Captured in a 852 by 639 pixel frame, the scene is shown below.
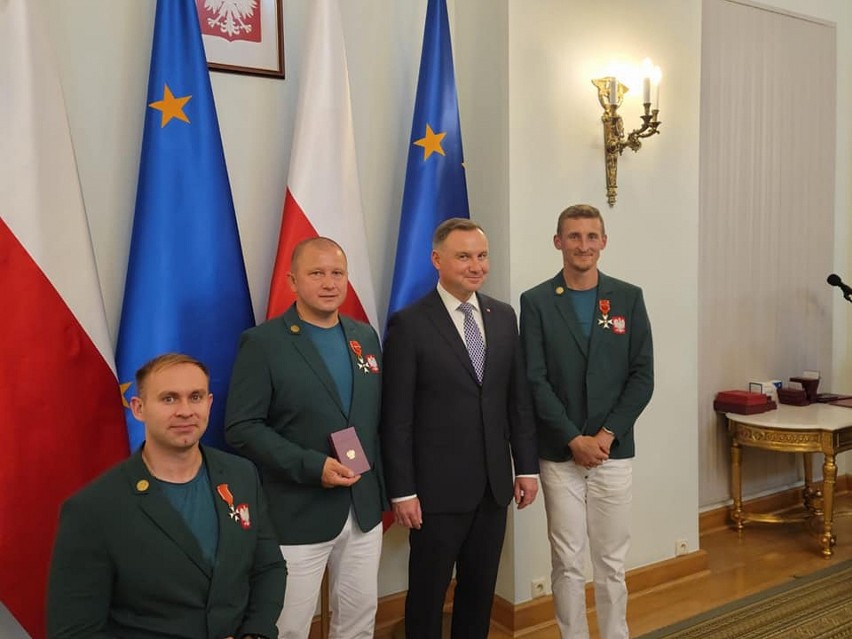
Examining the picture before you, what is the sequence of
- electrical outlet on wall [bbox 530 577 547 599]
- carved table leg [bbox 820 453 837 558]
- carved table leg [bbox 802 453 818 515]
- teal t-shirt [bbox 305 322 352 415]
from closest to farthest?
teal t-shirt [bbox 305 322 352 415]
electrical outlet on wall [bbox 530 577 547 599]
carved table leg [bbox 820 453 837 558]
carved table leg [bbox 802 453 818 515]

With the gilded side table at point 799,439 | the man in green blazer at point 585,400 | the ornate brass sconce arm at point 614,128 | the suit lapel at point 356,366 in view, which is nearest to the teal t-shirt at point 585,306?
the man in green blazer at point 585,400

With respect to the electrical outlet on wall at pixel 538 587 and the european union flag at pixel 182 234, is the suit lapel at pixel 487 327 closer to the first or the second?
the european union flag at pixel 182 234

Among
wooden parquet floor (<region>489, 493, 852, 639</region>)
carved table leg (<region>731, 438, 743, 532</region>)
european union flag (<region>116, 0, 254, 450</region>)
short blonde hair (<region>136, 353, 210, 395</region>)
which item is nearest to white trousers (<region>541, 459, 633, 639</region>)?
wooden parquet floor (<region>489, 493, 852, 639</region>)

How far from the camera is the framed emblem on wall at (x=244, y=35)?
2754 mm

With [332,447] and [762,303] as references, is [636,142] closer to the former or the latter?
[762,303]

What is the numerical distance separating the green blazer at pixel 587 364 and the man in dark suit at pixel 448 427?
0.19 m

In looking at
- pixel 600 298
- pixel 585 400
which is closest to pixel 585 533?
pixel 585 400

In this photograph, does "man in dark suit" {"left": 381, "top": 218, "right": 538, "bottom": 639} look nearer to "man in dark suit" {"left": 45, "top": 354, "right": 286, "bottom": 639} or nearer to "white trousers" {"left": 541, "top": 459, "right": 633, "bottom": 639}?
"white trousers" {"left": 541, "top": 459, "right": 633, "bottom": 639}

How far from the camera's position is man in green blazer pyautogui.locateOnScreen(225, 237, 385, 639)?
7.22ft

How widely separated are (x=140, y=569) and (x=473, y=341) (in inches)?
47.6

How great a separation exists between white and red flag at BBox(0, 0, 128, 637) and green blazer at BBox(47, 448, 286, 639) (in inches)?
28.2

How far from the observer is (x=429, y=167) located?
3064 millimetres

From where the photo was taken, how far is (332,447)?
2.24m

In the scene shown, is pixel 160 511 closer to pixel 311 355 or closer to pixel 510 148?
pixel 311 355
